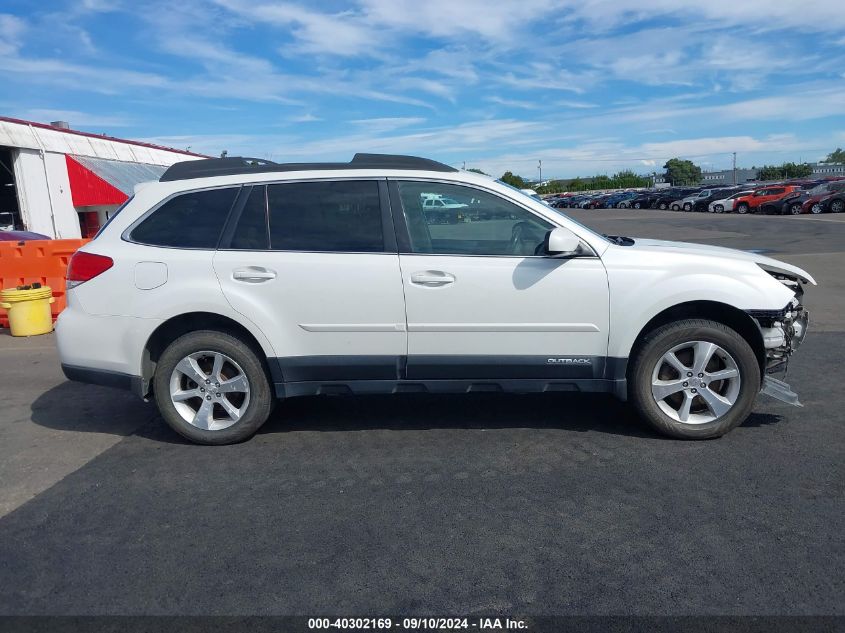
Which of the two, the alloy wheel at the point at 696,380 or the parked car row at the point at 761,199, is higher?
the alloy wheel at the point at 696,380

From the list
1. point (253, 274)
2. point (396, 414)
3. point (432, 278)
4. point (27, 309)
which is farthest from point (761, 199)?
point (253, 274)

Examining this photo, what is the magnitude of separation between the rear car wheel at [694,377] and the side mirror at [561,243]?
750mm

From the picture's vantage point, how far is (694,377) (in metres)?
4.69

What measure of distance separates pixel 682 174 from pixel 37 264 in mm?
137863

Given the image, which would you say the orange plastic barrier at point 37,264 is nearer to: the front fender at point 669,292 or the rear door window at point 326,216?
the rear door window at point 326,216

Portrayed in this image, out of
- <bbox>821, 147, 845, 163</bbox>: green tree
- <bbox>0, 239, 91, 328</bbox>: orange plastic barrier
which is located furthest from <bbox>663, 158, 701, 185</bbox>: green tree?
<bbox>0, 239, 91, 328</bbox>: orange plastic barrier

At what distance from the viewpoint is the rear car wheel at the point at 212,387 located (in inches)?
189

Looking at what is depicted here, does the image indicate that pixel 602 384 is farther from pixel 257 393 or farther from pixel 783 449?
pixel 257 393

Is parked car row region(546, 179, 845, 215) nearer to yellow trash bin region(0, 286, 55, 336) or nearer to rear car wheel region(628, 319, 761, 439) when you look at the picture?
yellow trash bin region(0, 286, 55, 336)

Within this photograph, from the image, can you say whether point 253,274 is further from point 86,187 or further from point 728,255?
point 86,187

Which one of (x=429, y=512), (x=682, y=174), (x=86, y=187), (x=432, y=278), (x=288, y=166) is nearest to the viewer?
(x=429, y=512)

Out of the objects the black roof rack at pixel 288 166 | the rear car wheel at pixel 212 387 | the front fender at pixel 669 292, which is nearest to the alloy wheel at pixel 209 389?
the rear car wheel at pixel 212 387

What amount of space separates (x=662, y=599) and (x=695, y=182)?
142m

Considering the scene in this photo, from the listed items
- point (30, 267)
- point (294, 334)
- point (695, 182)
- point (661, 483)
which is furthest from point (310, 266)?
point (695, 182)
